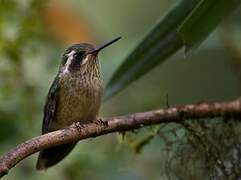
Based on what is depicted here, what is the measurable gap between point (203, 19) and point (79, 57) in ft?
5.20

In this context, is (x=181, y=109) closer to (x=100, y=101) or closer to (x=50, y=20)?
(x=100, y=101)

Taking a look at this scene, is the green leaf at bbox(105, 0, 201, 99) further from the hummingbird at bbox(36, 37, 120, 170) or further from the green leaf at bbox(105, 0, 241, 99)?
the hummingbird at bbox(36, 37, 120, 170)

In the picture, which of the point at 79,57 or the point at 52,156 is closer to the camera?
the point at 52,156

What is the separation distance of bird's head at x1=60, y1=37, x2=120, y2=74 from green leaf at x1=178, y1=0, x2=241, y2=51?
4.87ft

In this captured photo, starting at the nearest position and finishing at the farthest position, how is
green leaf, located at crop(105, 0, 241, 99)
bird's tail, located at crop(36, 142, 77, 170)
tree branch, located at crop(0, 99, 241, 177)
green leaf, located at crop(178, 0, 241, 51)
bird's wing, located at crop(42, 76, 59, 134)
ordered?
1. green leaf, located at crop(178, 0, 241, 51)
2. tree branch, located at crop(0, 99, 241, 177)
3. green leaf, located at crop(105, 0, 241, 99)
4. bird's tail, located at crop(36, 142, 77, 170)
5. bird's wing, located at crop(42, 76, 59, 134)

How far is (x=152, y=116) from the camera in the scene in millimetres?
3117

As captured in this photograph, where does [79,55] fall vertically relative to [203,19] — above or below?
above

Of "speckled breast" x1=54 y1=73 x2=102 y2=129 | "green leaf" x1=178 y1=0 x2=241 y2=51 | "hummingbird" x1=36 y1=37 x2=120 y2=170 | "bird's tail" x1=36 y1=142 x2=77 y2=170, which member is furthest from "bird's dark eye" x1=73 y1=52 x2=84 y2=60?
"green leaf" x1=178 y1=0 x2=241 y2=51

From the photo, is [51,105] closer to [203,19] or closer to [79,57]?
[79,57]

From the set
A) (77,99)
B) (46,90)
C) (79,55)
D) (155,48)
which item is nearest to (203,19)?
(155,48)

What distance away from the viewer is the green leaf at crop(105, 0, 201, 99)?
3.32 meters

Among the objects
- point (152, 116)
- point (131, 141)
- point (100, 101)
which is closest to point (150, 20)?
point (100, 101)

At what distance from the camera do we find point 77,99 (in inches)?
163

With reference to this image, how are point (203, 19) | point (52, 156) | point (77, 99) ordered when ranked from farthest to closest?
point (77, 99) < point (52, 156) < point (203, 19)
